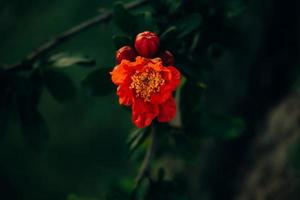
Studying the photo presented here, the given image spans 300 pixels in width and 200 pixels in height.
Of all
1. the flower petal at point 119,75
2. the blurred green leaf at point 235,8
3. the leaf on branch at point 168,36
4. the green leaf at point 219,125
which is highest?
the leaf on branch at point 168,36

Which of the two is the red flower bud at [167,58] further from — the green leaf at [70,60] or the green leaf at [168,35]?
the green leaf at [70,60]

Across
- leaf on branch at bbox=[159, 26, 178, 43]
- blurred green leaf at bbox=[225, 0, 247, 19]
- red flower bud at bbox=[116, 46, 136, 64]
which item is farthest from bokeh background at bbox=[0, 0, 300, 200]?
red flower bud at bbox=[116, 46, 136, 64]

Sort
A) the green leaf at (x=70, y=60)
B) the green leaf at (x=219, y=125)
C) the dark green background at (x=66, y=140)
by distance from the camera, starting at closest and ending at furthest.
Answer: the green leaf at (x=70, y=60), the green leaf at (x=219, y=125), the dark green background at (x=66, y=140)

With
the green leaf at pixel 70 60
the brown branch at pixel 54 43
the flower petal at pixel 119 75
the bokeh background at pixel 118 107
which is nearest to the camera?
the flower petal at pixel 119 75

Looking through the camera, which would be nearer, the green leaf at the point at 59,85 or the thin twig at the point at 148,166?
the thin twig at the point at 148,166

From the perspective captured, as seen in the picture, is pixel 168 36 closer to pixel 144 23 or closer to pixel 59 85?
pixel 144 23

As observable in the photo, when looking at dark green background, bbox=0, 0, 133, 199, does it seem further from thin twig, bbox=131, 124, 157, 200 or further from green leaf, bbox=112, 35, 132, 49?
green leaf, bbox=112, 35, 132, 49

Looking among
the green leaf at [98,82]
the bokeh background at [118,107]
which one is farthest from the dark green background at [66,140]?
the green leaf at [98,82]

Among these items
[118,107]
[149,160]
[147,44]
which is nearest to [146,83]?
[147,44]
